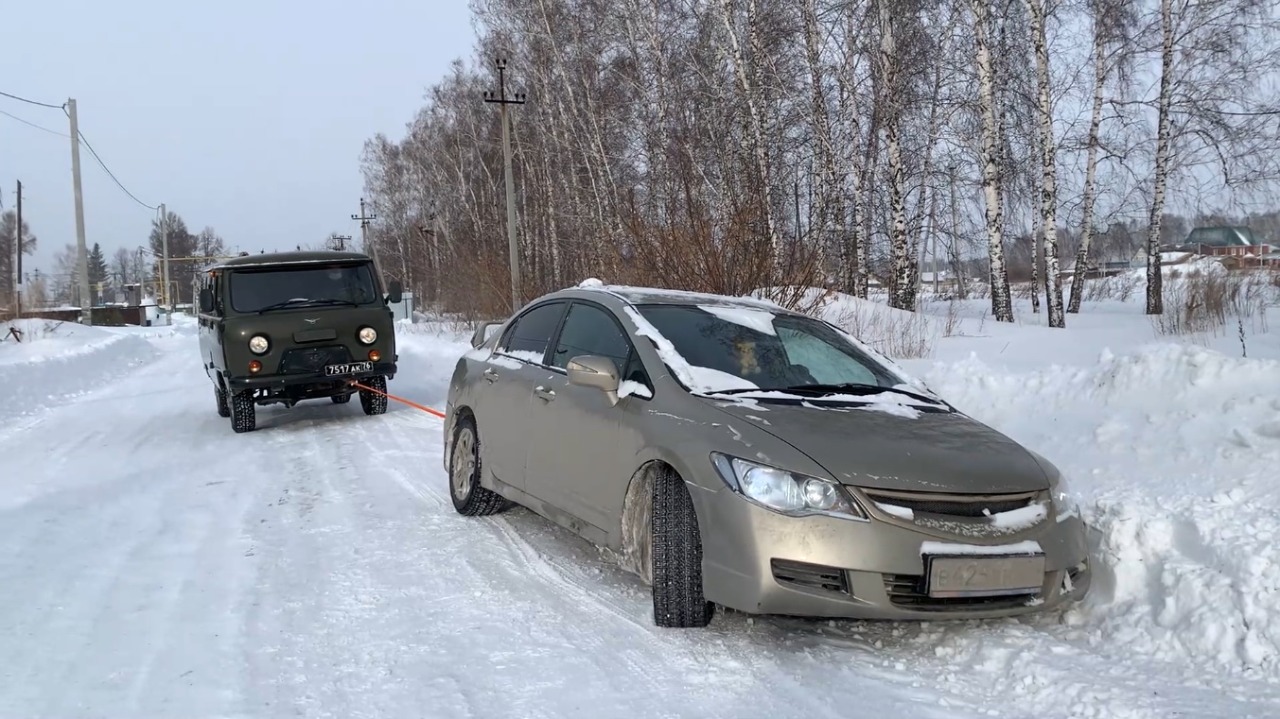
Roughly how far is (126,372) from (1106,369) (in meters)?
21.2

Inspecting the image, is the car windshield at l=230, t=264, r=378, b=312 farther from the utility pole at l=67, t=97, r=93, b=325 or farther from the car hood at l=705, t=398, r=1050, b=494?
the utility pole at l=67, t=97, r=93, b=325

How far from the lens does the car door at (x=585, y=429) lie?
14.8 ft

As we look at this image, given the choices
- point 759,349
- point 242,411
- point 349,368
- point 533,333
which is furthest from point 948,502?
point 242,411

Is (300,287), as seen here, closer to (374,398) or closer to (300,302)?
(300,302)

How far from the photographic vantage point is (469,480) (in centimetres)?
627

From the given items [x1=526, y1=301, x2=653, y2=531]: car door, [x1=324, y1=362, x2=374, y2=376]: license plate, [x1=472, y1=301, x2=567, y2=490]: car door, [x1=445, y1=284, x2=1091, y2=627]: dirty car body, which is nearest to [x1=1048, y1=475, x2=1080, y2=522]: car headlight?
[x1=445, y1=284, x2=1091, y2=627]: dirty car body

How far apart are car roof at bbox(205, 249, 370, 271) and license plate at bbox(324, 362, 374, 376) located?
4.39ft

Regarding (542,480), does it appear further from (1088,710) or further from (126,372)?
(126,372)

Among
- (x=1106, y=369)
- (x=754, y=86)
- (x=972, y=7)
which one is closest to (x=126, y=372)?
(x=754, y=86)

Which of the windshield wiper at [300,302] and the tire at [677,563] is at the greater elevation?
the windshield wiper at [300,302]

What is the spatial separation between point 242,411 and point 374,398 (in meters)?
1.62

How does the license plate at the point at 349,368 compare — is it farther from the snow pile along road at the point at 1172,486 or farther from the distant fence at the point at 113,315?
the distant fence at the point at 113,315

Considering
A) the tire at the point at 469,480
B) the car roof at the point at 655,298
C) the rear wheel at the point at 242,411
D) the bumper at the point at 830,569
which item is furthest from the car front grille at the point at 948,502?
the rear wheel at the point at 242,411

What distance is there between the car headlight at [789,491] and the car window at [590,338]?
1215mm
